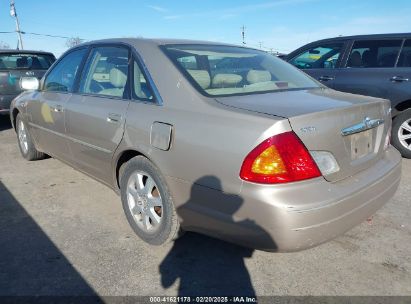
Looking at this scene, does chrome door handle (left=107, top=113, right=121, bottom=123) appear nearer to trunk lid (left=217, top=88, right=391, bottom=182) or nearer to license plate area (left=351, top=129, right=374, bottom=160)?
trunk lid (left=217, top=88, right=391, bottom=182)

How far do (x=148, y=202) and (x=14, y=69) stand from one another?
6.05m

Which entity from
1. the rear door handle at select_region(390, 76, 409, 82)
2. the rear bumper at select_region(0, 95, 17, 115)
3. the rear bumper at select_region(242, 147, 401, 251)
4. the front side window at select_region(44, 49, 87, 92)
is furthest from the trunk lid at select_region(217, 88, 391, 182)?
the rear bumper at select_region(0, 95, 17, 115)

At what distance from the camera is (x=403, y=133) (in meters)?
5.25

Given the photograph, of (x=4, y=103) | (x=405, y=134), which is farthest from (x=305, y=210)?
(x=4, y=103)

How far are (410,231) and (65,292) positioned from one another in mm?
2673

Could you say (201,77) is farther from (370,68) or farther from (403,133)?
(403,133)

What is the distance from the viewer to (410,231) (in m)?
3.09

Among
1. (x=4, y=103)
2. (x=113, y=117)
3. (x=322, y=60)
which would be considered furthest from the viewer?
(x=4, y=103)

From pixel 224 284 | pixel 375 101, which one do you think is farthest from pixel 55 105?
pixel 375 101

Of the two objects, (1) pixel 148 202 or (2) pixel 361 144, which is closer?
(2) pixel 361 144

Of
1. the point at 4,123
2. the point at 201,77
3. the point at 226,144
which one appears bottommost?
the point at 4,123

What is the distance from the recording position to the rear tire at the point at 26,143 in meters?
4.98

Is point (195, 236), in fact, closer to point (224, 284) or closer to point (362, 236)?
point (224, 284)

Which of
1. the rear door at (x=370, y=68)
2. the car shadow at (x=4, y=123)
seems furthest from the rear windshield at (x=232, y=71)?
the car shadow at (x=4, y=123)
